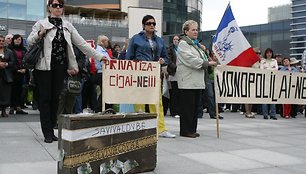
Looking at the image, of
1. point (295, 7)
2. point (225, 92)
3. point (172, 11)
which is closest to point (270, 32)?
point (172, 11)

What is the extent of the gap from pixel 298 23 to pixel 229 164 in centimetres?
9978

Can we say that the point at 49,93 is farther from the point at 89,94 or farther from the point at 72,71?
the point at 89,94

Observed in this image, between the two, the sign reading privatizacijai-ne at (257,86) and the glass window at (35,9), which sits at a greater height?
the glass window at (35,9)

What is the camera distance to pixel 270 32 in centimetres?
8069

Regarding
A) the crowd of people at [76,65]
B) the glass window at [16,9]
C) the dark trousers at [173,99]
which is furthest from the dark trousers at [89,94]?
the glass window at [16,9]

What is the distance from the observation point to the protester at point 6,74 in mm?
9555

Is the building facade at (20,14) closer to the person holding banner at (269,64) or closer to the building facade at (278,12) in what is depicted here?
the person holding banner at (269,64)

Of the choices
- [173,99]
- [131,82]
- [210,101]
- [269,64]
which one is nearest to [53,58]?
[131,82]

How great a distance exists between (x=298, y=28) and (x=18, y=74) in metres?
93.2

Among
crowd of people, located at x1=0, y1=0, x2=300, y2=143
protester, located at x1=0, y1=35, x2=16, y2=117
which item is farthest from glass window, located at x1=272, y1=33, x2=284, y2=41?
protester, located at x1=0, y1=35, x2=16, y2=117

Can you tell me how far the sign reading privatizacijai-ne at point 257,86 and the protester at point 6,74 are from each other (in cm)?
481

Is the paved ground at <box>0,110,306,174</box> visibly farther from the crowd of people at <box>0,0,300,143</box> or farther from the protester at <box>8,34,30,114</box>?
the protester at <box>8,34,30,114</box>

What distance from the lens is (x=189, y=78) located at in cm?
720

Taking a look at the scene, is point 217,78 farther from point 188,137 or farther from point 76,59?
point 76,59
